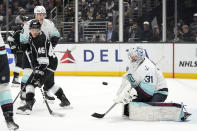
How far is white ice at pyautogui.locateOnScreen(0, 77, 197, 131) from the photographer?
4.29m

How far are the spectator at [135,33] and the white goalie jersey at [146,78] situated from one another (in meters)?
5.34

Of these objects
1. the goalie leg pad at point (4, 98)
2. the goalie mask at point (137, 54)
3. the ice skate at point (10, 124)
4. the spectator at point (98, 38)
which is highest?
the spectator at point (98, 38)

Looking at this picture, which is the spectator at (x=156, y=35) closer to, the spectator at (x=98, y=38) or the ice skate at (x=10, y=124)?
the spectator at (x=98, y=38)

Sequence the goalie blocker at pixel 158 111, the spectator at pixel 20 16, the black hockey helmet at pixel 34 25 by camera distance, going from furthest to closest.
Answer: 1. the spectator at pixel 20 16
2. the black hockey helmet at pixel 34 25
3. the goalie blocker at pixel 158 111

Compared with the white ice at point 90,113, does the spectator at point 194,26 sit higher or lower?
higher

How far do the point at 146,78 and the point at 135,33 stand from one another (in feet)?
18.5

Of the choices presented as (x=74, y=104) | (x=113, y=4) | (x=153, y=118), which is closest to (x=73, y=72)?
(x=113, y=4)

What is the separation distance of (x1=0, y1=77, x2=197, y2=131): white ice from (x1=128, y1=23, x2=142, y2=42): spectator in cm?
215

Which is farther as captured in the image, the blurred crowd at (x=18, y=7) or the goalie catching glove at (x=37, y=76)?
the blurred crowd at (x=18, y=7)

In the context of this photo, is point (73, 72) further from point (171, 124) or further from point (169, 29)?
point (171, 124)

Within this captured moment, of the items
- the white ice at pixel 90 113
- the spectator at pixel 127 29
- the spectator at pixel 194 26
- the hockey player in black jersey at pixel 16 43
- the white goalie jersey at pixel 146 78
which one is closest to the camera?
the white ice at pixel 90 113

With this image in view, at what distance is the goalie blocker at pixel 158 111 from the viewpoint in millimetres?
4523

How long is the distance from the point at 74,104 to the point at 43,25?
1.11m

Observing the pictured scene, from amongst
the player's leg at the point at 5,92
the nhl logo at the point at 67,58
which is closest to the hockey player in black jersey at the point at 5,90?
the player's leg at the point at 5,92
